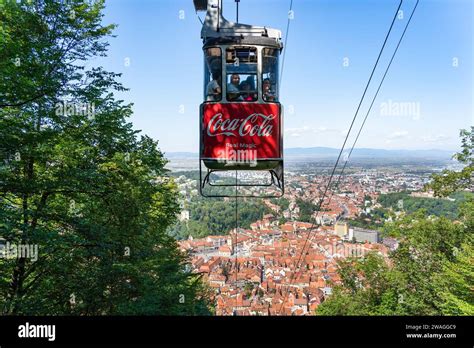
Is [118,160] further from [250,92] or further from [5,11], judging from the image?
[250,92]

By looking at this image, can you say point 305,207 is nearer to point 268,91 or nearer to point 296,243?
point 296,243

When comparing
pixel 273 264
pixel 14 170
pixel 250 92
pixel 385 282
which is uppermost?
pixel 250 92

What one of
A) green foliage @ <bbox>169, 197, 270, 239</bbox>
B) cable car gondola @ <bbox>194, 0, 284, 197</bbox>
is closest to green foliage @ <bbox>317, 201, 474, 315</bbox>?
cable car gondola @ <bbox>194, 0, 284, 197</bbox>

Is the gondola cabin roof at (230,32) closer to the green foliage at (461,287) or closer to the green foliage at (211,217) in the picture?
the green foliage at (461,287)

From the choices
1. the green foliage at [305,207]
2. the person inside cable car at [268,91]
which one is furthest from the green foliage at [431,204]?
the person inside cable car at [268,91]

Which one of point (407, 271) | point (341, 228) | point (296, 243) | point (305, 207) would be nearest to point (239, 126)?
point (407, 271)

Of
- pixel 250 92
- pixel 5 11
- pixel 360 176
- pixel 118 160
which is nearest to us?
pixel 250 92

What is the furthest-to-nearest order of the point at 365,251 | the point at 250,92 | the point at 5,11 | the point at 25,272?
the point at 365,251 → the point at 25,272 → the point at 5,11 → the point at 250,92
